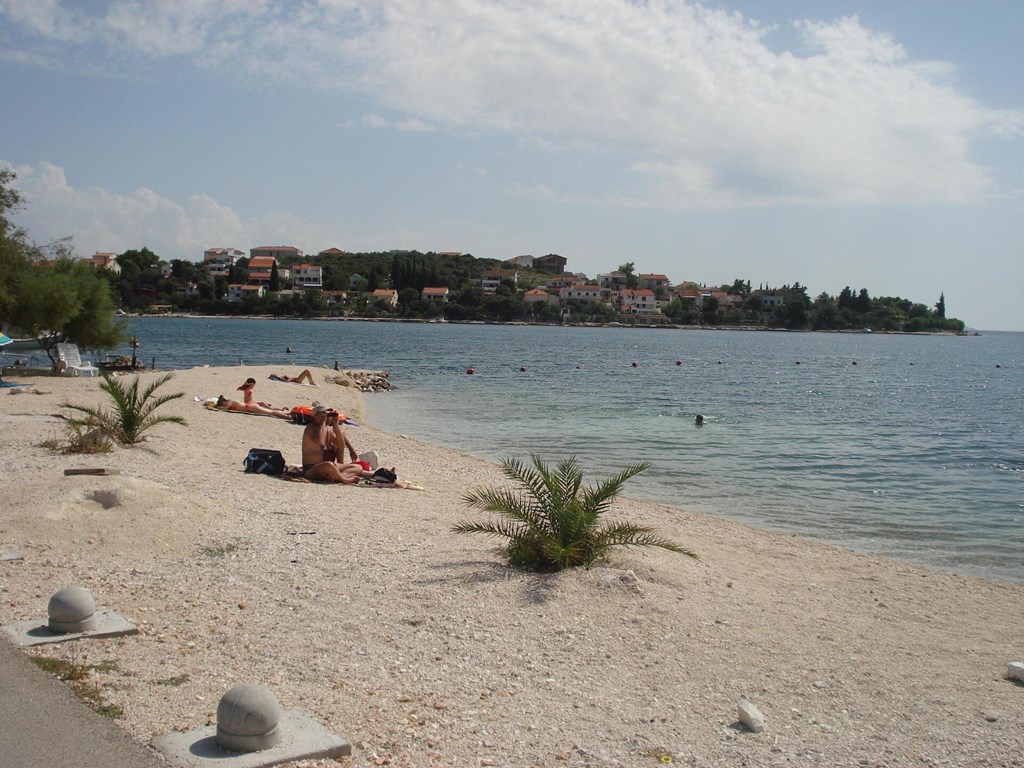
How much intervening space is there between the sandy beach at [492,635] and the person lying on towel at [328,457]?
1.60 m

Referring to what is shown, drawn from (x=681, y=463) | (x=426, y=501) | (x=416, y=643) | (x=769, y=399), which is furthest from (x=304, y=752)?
(x=769, y=399)

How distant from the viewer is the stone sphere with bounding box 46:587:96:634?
564 centimetres

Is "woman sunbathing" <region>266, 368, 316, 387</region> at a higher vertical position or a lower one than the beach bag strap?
lower

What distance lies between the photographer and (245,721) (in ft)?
14.0

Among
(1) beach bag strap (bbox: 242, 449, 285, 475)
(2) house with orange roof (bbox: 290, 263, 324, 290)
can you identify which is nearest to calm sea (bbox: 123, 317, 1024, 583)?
(1) beach bag strap (bbox: 242, 449, 285, 475)

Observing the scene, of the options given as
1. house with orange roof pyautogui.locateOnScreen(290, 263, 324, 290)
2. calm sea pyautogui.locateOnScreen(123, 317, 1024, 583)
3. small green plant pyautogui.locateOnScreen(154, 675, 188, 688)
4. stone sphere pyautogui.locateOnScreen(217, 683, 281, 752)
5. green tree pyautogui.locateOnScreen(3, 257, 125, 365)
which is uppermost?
house with orange roof pyautogui.locateOnScreen(290, 263, 324, 290)

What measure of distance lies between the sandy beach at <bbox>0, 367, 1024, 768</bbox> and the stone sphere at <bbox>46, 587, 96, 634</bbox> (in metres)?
0.16

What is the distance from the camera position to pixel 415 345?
283 ft

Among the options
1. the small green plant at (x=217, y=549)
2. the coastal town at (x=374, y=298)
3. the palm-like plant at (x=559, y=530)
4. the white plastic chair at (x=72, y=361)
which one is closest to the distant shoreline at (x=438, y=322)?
the coastal town at (x=374, y=298)

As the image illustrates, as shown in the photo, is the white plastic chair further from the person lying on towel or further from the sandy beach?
the sandy beach

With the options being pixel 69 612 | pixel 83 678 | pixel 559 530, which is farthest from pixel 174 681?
pixel 559 530

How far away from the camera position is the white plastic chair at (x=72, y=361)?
29109 mm

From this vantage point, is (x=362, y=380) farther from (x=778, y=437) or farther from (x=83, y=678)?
(x=83, y=678)

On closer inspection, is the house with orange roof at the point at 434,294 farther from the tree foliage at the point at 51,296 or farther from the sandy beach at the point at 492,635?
the sandy beach at the point at 492,635
